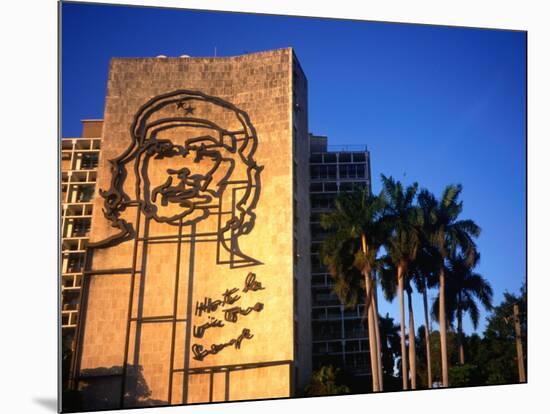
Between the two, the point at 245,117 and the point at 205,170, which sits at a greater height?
the point at 245,117

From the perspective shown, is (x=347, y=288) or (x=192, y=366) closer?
(x=192, y=366)

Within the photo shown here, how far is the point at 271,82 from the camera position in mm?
29156

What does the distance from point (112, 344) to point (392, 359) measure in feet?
65.4

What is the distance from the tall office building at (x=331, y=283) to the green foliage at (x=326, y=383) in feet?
37.1

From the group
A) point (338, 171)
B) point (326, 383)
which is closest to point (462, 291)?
point (326, 383)

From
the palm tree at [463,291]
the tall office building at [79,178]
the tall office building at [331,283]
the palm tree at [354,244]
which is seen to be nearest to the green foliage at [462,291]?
the palm tree at [463,291]

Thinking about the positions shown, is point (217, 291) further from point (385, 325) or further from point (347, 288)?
point (385, 325)

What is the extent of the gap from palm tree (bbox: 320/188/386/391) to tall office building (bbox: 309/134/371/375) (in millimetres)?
8834

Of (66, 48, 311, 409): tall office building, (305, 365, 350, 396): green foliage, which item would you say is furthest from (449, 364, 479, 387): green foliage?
(66, 48, 311, 409): tall office building

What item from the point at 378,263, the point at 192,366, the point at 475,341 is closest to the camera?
the point at 192,366

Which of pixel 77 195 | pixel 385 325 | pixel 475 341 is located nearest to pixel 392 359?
pixel 385 325

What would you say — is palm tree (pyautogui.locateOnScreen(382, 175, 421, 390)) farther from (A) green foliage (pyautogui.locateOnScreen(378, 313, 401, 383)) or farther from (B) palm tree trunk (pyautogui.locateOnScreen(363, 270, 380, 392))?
(A) green foliage (pyautogui.locateOnScreen(378, 313, 401, 383))

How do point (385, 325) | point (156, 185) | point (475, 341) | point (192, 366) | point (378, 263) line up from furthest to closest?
point (385, 325) → point (475, 341) → point (378, 263) → point (156, 185) → point (192, 366)

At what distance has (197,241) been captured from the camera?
88.5 ft
